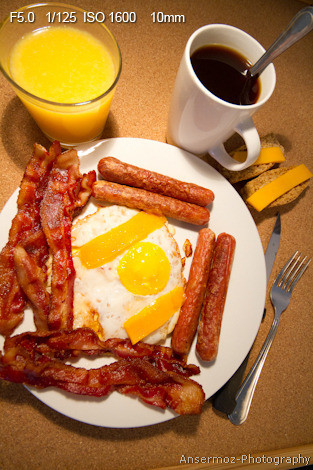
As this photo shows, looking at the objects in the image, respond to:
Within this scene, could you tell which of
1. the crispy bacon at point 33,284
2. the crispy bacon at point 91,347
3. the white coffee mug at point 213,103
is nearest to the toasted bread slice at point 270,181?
the white coffee mug at point 213,103

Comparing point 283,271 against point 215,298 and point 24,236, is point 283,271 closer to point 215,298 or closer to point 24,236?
point 215,298

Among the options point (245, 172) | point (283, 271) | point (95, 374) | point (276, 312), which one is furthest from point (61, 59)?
point (276, 312)

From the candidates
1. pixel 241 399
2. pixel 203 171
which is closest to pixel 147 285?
pixel 203 171

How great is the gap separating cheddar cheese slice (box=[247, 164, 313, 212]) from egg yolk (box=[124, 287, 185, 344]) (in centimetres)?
74

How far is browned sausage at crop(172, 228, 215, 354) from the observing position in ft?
5.28

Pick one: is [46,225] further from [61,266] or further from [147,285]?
[147,285]

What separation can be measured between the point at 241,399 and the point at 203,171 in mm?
1237

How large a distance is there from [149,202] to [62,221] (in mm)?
438

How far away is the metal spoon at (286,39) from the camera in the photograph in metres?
1.31

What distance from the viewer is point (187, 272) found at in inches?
70.8

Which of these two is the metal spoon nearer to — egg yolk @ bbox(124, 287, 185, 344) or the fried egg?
the fried egg

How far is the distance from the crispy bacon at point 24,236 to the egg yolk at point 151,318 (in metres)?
0.52

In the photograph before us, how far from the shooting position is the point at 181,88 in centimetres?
154

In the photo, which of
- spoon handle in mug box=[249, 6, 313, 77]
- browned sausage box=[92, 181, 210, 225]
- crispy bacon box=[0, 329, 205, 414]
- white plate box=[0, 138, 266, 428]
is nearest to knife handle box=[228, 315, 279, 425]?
white plate box=[0, 138, 266, 428]
